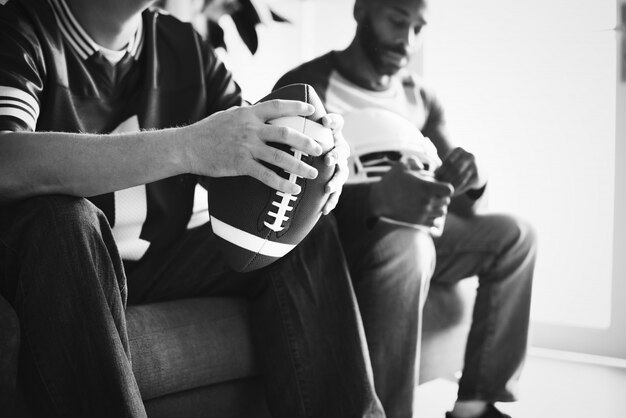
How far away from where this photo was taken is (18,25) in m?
0.88

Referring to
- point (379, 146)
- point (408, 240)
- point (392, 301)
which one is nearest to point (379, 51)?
point (379, 146)

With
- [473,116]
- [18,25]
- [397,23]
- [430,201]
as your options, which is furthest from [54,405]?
[473,116]

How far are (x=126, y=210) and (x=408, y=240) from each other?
0.49m

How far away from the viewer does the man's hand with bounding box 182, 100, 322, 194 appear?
2.44 ft

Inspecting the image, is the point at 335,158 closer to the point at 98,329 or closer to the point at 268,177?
the point at 268,177

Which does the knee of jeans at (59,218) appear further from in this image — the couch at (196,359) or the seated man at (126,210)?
the couch at (196,359)

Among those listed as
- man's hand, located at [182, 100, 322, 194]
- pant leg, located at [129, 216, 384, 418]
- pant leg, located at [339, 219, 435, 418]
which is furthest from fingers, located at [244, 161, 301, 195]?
pant leg, located at [339, 219, 435, 418]

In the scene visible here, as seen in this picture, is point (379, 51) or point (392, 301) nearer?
point (392, 301)

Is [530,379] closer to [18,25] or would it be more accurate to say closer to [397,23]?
[397,23]

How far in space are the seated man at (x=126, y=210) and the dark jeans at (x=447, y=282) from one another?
112mm

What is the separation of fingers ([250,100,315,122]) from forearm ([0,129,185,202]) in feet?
0.32

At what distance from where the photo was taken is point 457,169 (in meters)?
1.25

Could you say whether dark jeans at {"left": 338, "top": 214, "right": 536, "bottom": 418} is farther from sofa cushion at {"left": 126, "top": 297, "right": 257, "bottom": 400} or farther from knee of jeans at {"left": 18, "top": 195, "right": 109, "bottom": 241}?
knee of jeans at {"left": 18, "top": 195, "right": 109, "bottom": 241}

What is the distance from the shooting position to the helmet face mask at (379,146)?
4.14ft
